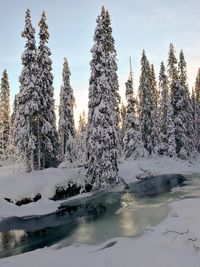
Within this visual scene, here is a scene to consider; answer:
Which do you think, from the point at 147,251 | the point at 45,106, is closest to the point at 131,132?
the point at 45,106

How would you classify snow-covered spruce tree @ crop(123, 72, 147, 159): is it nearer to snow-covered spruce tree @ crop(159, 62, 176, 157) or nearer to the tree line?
the tree line

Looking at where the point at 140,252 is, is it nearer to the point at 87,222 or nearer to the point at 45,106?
the point at 87,222

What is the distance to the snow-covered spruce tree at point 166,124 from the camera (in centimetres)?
5253

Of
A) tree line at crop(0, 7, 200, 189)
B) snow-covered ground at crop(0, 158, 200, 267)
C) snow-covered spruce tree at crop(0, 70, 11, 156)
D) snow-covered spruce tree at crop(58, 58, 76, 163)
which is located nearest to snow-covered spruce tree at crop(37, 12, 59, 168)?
tree line at crop(0, 7, 200, 189)

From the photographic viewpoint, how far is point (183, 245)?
544 inches

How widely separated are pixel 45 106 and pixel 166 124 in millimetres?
23722

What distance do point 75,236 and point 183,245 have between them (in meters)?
6.51

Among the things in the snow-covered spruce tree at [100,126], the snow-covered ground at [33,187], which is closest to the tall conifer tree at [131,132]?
the snow-covered spruce tree at [100,126]

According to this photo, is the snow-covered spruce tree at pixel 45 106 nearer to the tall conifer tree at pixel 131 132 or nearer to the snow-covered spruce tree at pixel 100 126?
the snow-covered spruce tree at pixel 100 126

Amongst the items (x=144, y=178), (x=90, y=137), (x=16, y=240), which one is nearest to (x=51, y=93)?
(x=90, y=137)

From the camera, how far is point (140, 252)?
44.6 ft

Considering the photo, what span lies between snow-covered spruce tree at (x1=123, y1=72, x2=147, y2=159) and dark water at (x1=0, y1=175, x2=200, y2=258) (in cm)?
1902

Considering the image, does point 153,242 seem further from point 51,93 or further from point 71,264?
point 51,93

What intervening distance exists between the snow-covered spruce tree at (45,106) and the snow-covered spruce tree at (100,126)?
4.20m
